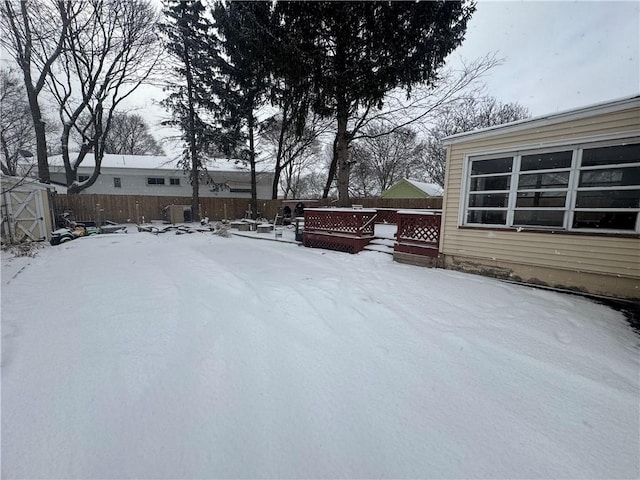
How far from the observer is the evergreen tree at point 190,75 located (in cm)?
1329

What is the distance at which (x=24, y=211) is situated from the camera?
28.6ft

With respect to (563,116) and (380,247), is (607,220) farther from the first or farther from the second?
(380,247)

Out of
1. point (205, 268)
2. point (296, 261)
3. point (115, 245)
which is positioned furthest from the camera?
point (115, 245)

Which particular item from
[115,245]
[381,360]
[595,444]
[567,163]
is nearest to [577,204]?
[567,163]

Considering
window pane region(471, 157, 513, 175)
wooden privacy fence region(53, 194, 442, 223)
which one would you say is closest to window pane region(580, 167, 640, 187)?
window pane region(471, 157, 513, 175)

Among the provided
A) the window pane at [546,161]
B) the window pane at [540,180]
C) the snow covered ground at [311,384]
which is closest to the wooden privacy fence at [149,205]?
the window pane at [540,180]

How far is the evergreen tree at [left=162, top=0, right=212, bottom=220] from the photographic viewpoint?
13289mm

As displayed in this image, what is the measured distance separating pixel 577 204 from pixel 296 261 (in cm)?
539

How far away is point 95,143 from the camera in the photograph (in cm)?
1453

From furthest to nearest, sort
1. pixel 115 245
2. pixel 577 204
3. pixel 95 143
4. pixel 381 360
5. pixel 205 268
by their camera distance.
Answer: pixel 95 143 < pixel 115 245 < pixel 205 268 < pixel 577 204 < pixel 381 360

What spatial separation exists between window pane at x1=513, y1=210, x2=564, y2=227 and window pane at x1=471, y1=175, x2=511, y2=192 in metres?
0.63

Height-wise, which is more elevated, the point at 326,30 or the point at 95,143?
the point at 326,30

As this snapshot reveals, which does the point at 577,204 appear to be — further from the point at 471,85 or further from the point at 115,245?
the point at 115,245

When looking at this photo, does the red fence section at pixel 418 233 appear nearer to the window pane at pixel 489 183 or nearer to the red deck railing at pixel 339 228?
the window pane at pixel 489 183
